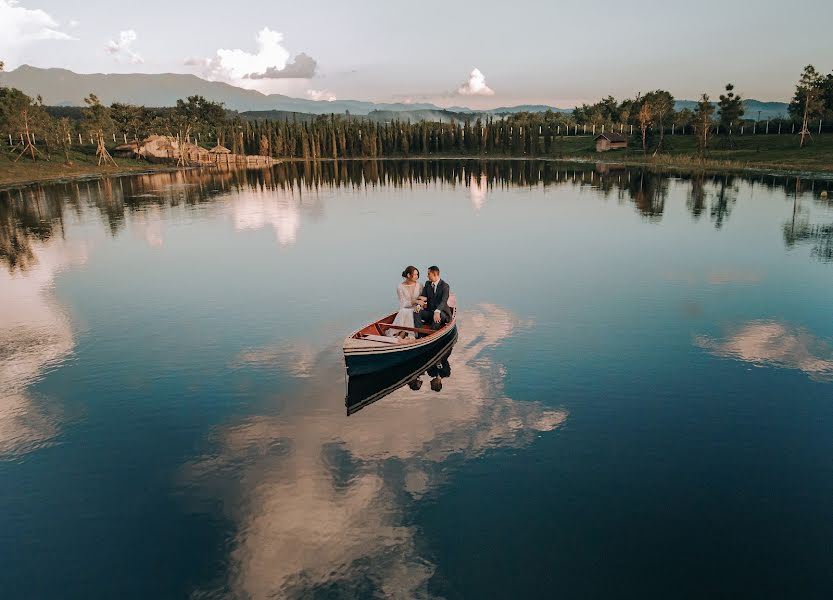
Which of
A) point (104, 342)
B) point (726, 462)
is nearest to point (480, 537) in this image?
point (726, 462)

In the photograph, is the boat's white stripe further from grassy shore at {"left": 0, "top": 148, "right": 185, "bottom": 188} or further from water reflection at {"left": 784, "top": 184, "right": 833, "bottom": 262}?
grassy shore at {"left": 0, "top": 148, "right": 185, "bottom": 188}

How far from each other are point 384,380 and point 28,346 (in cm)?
1466

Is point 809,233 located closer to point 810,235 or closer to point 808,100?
point 810,235

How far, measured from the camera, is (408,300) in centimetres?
2028

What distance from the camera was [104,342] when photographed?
2169 cm

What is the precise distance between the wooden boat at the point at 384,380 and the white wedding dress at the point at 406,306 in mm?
1103

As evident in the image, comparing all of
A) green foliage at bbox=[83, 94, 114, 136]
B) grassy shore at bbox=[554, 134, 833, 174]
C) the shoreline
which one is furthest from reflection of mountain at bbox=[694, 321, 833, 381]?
green foliage at bbox=[83, 94, 114, 136]

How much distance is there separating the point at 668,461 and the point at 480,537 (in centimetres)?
559

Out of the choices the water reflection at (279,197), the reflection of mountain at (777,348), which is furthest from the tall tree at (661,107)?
the reflection of mountain at (777,348)

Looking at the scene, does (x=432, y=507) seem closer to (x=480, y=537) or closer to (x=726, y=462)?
(x=480, y=537)

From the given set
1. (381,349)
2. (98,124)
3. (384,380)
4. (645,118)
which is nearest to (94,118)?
(98,124)

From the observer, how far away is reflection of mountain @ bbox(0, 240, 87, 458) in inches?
600

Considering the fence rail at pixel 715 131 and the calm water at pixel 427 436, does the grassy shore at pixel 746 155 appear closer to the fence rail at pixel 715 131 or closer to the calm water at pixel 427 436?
the fence rail at pixel 715 131

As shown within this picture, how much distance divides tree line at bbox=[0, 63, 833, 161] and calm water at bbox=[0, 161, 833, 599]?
92176mm
